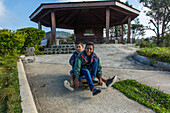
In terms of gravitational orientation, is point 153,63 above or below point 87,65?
below

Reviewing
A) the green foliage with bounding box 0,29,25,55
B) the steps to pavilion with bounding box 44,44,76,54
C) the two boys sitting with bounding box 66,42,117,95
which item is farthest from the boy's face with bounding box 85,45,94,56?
the steps to pavilion with bounding box 44,44,76,54

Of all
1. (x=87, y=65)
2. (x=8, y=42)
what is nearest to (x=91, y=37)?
→ (x=8, y=42)

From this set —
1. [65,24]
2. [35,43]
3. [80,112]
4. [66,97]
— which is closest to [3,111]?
[66,97]

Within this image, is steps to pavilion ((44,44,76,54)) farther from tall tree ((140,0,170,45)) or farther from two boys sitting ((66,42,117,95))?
tall tree ((140,0,170,45))

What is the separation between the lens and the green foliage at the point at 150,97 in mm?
1837

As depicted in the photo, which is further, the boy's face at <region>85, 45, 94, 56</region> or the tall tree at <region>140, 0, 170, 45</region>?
the tall tree at <region>140, 0, 170, 45</region>

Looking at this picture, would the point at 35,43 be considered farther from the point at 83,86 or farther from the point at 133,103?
the point at 133,103

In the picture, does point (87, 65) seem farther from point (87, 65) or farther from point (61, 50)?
point (61, 50)

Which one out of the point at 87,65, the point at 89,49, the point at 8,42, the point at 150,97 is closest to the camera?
the point at 150,97

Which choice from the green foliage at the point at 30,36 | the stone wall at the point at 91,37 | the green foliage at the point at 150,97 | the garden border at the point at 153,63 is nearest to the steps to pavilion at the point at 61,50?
the green foliage at the point at 30,36

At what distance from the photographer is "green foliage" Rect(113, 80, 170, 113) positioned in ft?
6.03

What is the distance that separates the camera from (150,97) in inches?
85.6

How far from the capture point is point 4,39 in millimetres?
5609

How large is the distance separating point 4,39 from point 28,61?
5.34 feet
